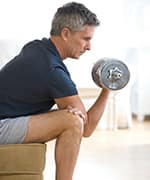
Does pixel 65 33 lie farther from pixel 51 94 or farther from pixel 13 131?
pixel 13 131

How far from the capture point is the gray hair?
1.98m

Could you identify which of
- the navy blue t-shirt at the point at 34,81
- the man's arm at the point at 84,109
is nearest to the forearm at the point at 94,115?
the man's arm at the point at 84,109

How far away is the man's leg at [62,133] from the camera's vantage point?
191cm

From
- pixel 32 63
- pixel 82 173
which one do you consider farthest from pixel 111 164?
pixel 32 63

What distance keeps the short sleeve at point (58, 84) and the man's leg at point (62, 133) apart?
9 cm

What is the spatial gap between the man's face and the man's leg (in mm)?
289

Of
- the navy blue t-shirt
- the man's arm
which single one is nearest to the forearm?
the man's arm

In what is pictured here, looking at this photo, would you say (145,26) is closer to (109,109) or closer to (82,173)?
(109,109)

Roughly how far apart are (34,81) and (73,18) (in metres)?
0.33

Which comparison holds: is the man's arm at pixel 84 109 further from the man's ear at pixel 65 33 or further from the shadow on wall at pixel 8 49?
the shadow on wall at pixel 8 49

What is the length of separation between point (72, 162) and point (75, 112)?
0.69 ft

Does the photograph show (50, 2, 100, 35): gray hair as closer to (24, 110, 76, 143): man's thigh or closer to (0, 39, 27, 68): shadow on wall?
(24, 110, 76, 143): man's thigh

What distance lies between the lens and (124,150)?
3480mm

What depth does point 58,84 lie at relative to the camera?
74.4 inches
